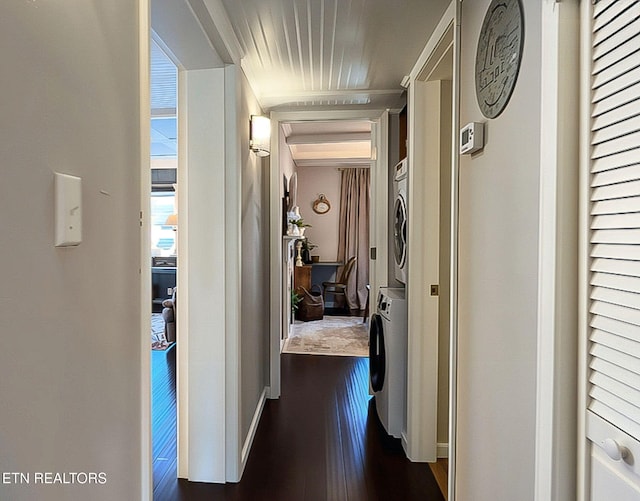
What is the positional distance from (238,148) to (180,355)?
45.5 inches

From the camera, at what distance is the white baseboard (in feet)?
7.34

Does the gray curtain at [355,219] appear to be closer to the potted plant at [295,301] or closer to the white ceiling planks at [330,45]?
the potted plant at [295,301]

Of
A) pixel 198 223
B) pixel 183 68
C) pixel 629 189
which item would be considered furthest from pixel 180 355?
pixel 629 189

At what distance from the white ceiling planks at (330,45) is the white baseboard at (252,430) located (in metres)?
2.22

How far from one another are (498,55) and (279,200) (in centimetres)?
215

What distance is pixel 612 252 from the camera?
0.80 meters

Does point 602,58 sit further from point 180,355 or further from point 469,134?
point 180,355

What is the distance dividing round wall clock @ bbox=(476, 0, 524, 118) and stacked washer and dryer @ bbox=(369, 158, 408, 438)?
3.65 feet

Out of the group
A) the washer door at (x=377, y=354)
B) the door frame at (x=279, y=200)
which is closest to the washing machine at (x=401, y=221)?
the door frame at (x=279, y=200)

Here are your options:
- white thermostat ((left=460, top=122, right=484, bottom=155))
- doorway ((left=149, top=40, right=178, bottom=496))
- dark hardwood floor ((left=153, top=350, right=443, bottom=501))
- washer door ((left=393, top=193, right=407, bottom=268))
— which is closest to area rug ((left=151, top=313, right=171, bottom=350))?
doorway ((left=149, top=40, right=178, bottom=496))

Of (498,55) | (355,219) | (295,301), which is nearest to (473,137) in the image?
(498,55)

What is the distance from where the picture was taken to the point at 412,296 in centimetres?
231

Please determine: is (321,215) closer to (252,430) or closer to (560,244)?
(252,430)

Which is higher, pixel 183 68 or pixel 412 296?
pixel 183 68
